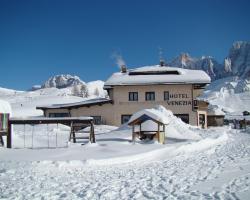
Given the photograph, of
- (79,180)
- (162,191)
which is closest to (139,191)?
(162,191)

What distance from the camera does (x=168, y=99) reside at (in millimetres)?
37031

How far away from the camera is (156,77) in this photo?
124 feet

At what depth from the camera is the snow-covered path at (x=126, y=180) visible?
7.37m

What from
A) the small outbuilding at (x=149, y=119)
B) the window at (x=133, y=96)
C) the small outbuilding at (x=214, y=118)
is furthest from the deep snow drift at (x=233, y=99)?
the small outbuilding at (x=149, y=119)

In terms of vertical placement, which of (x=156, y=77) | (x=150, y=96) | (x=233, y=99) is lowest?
(x=150, y=96)

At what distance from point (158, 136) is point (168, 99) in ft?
58.8

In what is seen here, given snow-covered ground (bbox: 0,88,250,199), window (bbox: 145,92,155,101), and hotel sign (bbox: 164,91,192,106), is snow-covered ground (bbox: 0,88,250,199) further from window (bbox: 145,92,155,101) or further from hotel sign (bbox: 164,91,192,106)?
window (bbox: 145,92,155,101)

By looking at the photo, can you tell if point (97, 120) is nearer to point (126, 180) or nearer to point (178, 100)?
point (178, 100)

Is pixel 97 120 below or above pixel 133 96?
below

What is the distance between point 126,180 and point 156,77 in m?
29.1

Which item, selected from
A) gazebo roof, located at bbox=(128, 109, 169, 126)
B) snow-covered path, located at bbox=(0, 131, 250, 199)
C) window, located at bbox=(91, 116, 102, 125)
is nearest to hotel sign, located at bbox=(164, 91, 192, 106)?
window, located at bbox=(91, 116, 102, 125)

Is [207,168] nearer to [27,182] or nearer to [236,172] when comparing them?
[236,172]

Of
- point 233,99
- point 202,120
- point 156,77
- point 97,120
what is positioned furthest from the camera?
point 233,99

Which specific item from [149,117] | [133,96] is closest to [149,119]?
[149,117]
